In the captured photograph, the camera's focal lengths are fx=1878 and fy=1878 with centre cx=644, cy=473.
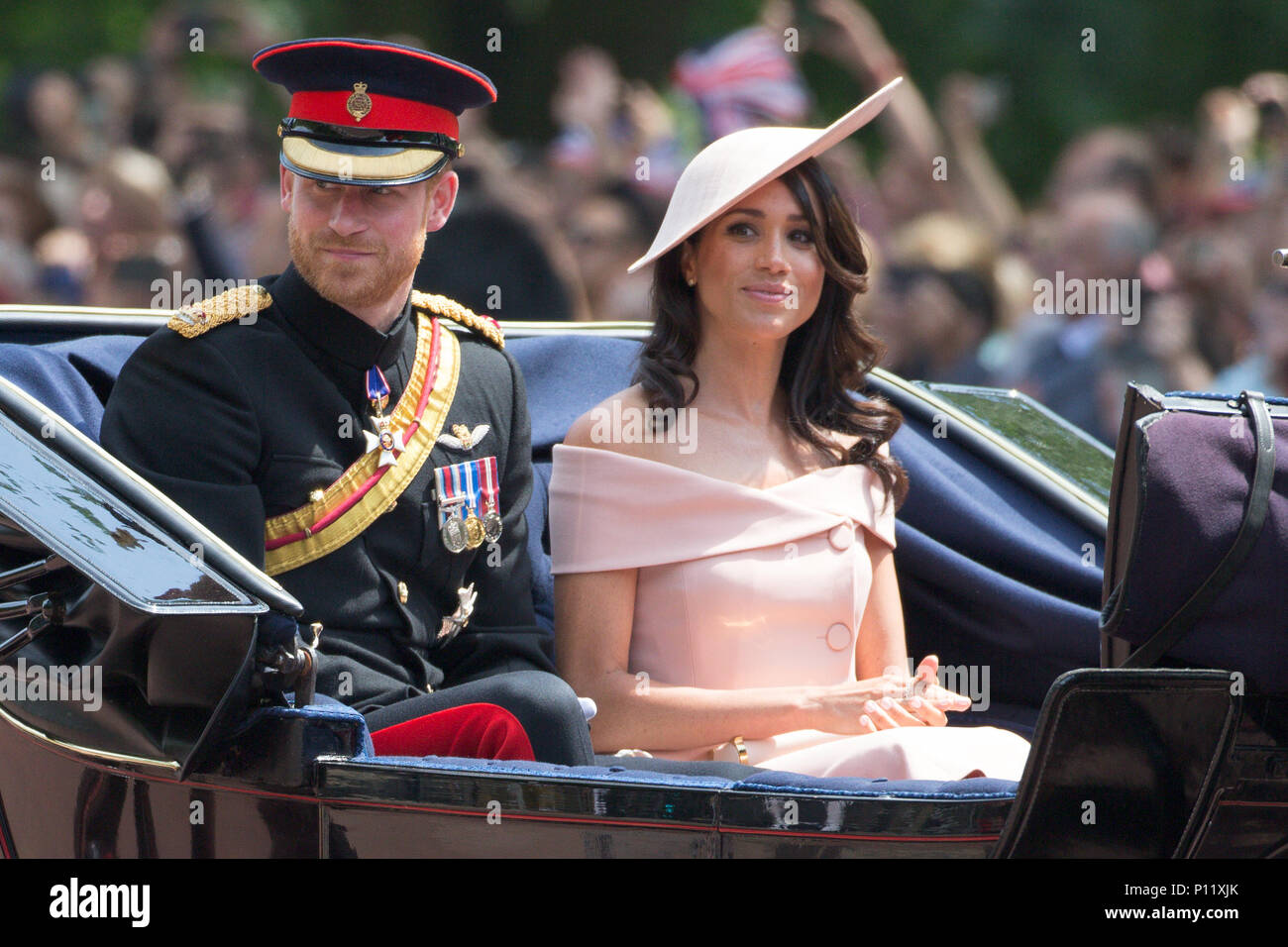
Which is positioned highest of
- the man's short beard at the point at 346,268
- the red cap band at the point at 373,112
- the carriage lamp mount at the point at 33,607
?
the red cap band at the point at 373,112

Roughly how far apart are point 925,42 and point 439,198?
8.83 meters

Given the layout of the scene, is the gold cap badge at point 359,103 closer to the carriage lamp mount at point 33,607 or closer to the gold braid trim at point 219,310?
the gold braid trim at point 219,310

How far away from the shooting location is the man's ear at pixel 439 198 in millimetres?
3229

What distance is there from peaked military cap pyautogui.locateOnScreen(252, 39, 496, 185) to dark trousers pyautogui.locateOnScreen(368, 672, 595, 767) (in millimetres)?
846

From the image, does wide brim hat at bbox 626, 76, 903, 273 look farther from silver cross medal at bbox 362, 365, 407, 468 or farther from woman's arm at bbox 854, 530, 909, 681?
woman's arm at bbox 854, 530, 909, 681

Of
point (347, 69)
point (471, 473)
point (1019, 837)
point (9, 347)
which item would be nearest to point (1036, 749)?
point (1019, 837)

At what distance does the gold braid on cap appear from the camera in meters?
3.51

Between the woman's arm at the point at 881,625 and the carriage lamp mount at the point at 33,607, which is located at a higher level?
the carriage lamp mount at the point at 33,607

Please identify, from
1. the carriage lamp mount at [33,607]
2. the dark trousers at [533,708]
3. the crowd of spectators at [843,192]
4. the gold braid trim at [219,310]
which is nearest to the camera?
the carriage lamp mount at [33,607]

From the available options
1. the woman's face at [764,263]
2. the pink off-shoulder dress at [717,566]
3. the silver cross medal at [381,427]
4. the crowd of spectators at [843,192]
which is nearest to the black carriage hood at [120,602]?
the silver cross medal at [381,427]

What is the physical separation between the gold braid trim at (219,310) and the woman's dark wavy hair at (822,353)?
738mm

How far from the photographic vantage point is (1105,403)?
6012mm

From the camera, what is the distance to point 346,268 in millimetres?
3111

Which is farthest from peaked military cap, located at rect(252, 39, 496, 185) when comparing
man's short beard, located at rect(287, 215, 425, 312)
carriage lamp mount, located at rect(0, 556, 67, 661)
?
carriage lamp mount, located at rect(0, 556, 67, 661)
